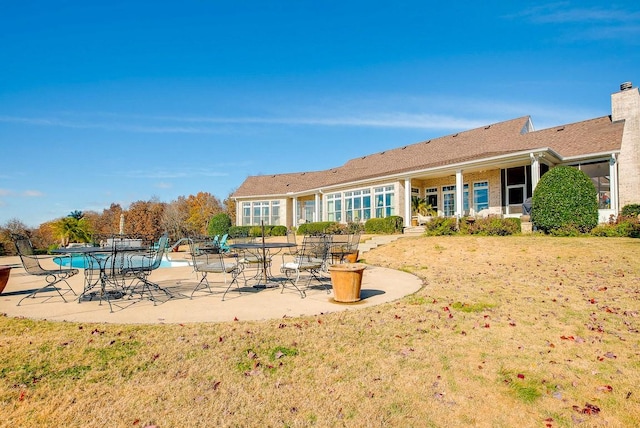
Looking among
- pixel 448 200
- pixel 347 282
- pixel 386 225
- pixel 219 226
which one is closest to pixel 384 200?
pixel 386 225

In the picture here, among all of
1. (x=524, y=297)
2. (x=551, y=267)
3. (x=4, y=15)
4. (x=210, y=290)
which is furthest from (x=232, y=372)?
(x=4, y=15)

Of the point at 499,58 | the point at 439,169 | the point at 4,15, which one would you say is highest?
the point at 499,58

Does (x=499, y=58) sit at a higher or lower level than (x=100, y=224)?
higher

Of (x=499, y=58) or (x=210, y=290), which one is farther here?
(x=499, y=58)

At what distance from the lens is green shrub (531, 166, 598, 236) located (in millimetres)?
13102

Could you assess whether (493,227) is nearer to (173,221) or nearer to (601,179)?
(601,179)

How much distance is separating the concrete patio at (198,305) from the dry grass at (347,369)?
0.45 m

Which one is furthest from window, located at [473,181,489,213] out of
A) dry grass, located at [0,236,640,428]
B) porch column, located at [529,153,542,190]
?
dry grass, located at [0,236,640,428]

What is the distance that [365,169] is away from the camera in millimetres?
27375

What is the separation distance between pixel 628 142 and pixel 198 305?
21131 mm

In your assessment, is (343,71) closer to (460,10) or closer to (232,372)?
(460,10)

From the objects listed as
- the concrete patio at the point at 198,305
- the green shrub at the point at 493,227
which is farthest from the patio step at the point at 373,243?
the concrete patio at the point at 198,305

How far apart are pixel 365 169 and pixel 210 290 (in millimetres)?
21382

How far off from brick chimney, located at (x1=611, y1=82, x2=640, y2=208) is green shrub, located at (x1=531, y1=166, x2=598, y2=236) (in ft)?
17.1
